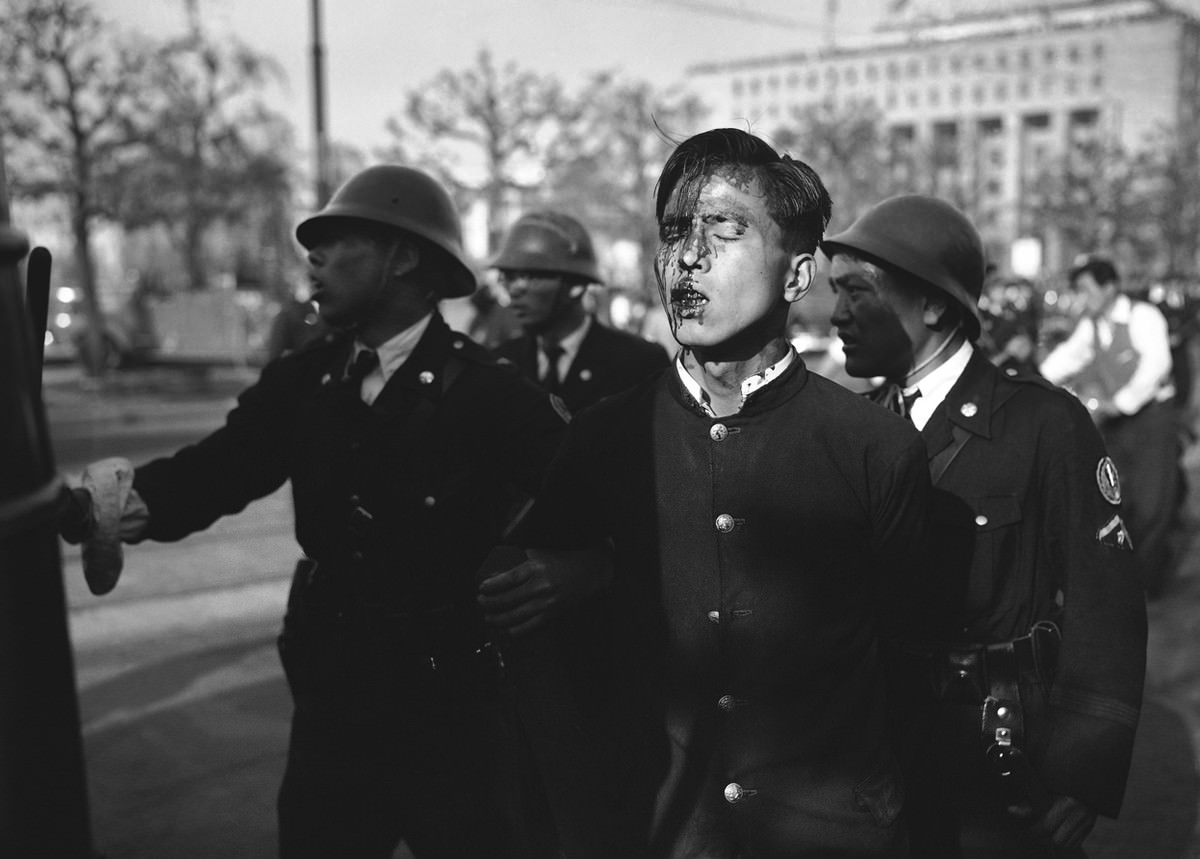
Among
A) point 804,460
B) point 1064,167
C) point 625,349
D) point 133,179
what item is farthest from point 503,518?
point 1064,167

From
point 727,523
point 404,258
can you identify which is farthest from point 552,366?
point 727,523

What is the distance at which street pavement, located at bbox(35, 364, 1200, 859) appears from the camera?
4.32 m

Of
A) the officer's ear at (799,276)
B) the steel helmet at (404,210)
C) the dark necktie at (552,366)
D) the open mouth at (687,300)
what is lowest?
the dark necktie at (552,366)

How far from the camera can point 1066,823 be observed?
7.59 ft

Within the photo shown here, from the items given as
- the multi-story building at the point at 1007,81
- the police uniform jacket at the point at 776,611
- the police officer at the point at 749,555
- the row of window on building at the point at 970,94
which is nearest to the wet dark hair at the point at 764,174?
the police officer at the point at 749,555

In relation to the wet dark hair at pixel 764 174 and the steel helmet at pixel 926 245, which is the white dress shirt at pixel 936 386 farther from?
the wet dark hair at pixel 764 174

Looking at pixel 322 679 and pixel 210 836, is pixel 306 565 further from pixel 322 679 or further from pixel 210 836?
pixel 210 836

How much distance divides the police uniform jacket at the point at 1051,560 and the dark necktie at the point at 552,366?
3.32 m

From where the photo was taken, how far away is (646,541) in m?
2.03

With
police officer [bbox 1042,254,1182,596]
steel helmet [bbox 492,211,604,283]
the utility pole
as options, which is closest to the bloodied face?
steel helmet [bbox 492,211,604,283]

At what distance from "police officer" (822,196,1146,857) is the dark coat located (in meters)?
3.12

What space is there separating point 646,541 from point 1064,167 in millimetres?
56433

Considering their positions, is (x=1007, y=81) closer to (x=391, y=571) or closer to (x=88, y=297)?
(x=88, y=297)

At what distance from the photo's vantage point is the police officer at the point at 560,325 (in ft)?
19.3
